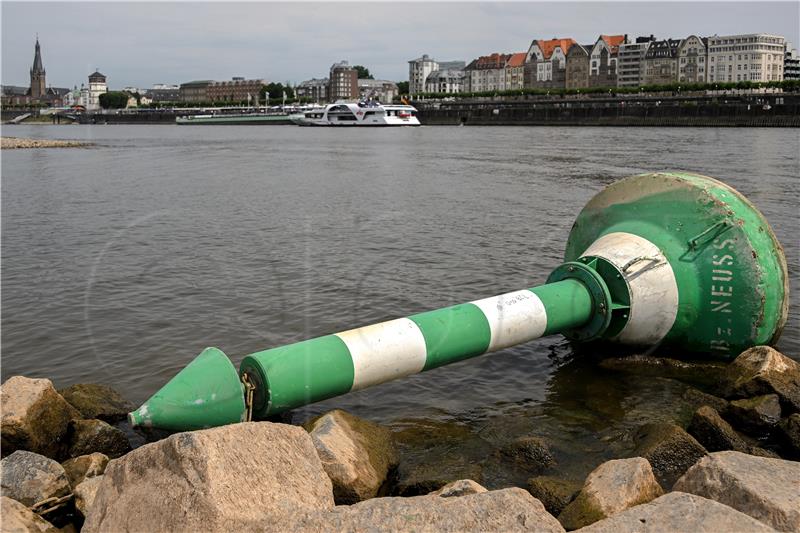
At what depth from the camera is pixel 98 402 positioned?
6.70 m

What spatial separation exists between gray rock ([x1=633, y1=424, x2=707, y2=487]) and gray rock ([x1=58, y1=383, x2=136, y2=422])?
14.1ft

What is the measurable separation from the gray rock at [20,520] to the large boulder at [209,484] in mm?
334

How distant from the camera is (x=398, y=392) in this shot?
24.0 ft

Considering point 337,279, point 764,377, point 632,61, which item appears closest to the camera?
point 764,377

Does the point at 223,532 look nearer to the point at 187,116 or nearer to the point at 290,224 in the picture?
the point at 290,224

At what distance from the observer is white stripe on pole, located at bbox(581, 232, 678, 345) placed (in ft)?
23.8

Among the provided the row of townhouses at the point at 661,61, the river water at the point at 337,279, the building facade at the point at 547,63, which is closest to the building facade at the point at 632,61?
the row of townhouses at the point at 661,61

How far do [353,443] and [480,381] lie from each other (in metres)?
2.70

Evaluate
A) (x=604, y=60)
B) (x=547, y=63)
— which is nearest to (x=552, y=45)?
(x=547, y=63)

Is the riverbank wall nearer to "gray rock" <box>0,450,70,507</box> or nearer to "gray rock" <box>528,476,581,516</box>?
"gray rock" <box>528,476,581,516</box>

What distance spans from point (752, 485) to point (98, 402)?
205 inches

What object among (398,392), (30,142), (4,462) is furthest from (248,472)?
(30,142)

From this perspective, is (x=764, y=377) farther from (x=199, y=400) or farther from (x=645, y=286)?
(x=199, y=400)

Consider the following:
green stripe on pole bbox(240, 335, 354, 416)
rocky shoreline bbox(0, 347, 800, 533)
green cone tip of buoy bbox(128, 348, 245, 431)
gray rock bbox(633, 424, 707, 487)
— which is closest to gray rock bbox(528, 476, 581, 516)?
rocky shoreline bbox(0, 347, 800, 533)
